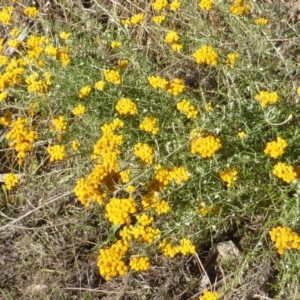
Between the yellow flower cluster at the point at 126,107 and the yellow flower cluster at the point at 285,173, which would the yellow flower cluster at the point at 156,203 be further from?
the yellow flower cluster at the point at 285,173

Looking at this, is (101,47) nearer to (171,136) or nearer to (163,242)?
(171,136)

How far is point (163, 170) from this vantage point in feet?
9.75

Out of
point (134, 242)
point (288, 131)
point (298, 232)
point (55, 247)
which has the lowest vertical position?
point (55, 247)

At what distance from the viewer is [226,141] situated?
312 centimetres

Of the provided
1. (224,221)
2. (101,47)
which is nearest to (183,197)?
(224,221)

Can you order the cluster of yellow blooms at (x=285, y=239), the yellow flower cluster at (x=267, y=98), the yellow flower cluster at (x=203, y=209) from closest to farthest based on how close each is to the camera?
the cluster of yellow blooms at (x=285, y=239), the yellow flower cluster at (x=267, y=98), the yellow flower cluster at (x=203, y=209)

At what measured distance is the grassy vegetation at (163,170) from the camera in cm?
296

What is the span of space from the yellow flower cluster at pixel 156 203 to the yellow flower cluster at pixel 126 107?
0.46 m

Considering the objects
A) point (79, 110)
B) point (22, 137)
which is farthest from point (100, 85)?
point (22, 137)

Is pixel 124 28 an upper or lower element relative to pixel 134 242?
upper

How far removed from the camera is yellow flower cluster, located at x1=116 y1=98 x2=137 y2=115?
3.10m

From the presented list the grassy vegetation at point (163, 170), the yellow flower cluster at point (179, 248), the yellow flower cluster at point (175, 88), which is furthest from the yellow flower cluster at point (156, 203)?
the yellow flower cluster at point (175, 88)

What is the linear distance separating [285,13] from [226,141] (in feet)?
4.87

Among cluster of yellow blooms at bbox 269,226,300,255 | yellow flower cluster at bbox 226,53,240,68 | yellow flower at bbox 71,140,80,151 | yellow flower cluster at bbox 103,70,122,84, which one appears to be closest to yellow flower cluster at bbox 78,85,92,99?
yellow flower cluster at bbox 103,70,122,84
